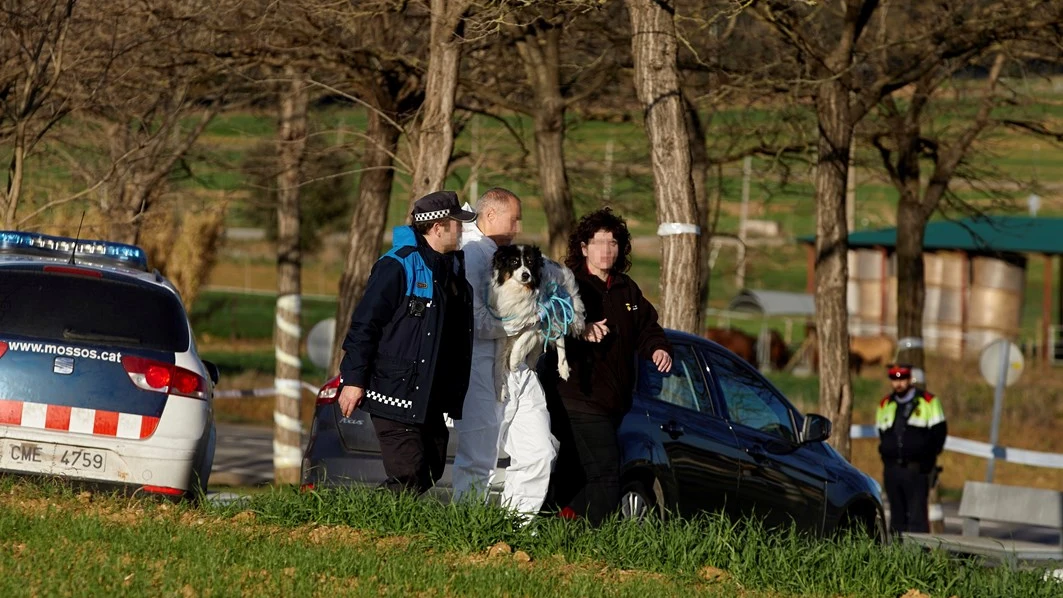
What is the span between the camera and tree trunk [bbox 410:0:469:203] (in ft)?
41.4

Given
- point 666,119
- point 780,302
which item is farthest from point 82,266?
point 780,302

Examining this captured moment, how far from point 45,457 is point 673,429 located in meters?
3.46

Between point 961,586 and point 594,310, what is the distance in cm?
243

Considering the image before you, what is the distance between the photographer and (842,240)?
1689cm

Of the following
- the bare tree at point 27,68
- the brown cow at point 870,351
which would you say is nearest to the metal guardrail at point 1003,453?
the bare tree at point 27,68

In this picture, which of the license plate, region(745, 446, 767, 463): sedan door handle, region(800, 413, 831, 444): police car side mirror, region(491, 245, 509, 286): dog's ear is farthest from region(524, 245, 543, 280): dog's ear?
region(800, 413, 831, 444): police car side mirror

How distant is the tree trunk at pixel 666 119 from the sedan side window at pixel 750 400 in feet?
6.90

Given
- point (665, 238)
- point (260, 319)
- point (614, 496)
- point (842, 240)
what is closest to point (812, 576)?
point (614, 496)

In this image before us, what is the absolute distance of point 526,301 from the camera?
312 inches

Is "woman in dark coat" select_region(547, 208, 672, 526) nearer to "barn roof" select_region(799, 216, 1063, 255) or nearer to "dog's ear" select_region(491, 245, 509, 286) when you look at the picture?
"dog's ear" select_region(491, 245, 509, 286)

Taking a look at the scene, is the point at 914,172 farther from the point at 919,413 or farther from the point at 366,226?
the point at 366,226

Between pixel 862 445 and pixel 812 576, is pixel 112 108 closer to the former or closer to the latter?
pixel 812 576

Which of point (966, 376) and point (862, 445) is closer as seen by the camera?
point (862, 445)

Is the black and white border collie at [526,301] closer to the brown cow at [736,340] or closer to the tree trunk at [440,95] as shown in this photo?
the tree trunk at [440,95]
